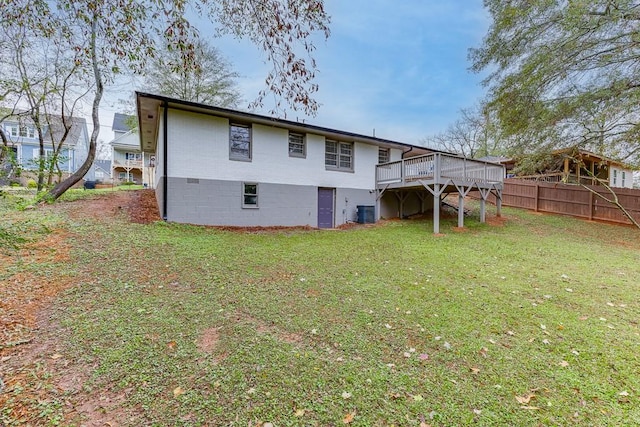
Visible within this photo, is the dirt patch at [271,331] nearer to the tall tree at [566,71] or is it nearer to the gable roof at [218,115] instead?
the gable roof at [218,115]

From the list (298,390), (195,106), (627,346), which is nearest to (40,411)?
(298,390)

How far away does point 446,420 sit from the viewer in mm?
2318

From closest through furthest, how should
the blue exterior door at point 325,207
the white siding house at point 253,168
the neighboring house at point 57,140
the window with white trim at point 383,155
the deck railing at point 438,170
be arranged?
the white siding house at point 253,168
the deck railing at point 438,170
the blue exterior door at point 325,207
the window with white trim at point 383,155
the neighboring house at point 57,140

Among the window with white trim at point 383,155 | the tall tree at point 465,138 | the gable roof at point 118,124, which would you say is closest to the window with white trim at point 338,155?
the window with white trim at point 383,155

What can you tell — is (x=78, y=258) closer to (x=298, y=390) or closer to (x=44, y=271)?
(x=44, y=271)

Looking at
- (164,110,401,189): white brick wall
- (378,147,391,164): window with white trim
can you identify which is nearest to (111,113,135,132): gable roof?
(164,110,401,189): white brick wall

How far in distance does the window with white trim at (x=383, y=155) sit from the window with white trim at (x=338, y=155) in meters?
1.88

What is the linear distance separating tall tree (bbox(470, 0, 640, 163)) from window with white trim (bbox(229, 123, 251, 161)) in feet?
31.0

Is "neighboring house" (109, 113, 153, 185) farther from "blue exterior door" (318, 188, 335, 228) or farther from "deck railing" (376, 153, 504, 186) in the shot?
"deck railing" (376, 153, 504, 186)

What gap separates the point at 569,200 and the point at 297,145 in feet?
50.4

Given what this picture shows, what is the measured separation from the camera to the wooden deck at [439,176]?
432 inches

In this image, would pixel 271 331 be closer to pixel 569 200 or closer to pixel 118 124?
pixel 569 200

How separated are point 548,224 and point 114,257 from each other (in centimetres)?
1688

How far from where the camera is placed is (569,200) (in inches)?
622
